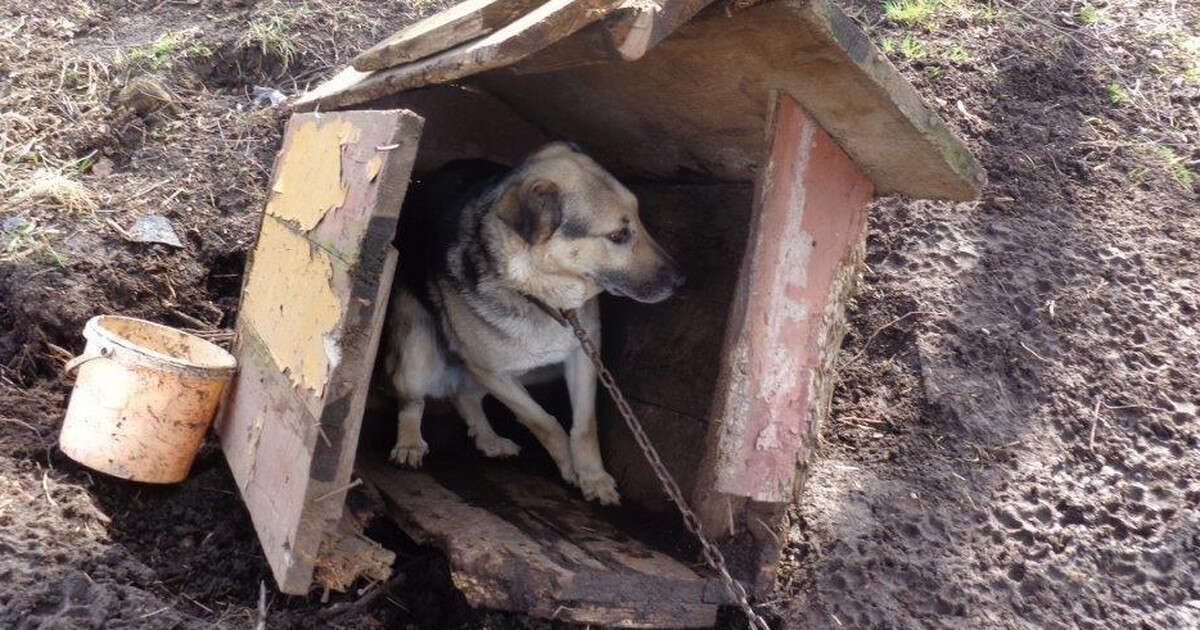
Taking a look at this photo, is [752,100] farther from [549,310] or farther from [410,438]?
[410,438]

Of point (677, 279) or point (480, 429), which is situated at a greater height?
point (677, 279)

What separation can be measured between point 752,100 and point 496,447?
1.89 meters

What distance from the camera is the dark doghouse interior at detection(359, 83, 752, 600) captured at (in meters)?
3.76

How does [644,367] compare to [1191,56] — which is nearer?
[644,367]

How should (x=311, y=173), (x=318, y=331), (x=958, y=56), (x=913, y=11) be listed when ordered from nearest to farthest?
(x=318, y=331), (x=311, y=173), (x=958, y=56), (x=913, y=11)

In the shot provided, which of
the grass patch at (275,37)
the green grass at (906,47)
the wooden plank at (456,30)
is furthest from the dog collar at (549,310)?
the grass patch at (275,37)

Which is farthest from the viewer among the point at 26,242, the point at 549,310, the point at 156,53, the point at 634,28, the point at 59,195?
the point at 156,53

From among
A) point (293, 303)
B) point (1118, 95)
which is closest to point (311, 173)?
point (293, 303)

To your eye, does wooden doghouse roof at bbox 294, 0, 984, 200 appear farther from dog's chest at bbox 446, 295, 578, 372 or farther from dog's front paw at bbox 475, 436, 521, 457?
dog's front paw at bbox 475, 436, 521, 457

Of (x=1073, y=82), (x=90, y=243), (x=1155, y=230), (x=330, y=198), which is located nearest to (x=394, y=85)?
(x=330, y=198)

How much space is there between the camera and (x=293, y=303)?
322 cm

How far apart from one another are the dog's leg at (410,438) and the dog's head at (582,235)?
874 millimetres

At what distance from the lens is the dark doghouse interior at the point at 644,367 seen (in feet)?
12.3

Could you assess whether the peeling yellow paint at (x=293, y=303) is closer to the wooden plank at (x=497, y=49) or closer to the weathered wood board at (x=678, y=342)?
the wooden plank at (x=497, y=49)
